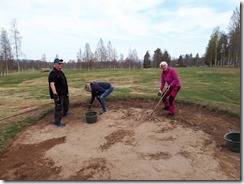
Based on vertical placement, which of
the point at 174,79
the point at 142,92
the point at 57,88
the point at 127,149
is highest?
the point at 174,79

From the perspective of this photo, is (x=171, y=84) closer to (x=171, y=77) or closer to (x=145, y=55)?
(x=171, y=77)

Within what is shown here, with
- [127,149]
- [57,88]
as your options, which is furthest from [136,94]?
[127,149]

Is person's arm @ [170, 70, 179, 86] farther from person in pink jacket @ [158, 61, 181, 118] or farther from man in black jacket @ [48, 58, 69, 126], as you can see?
man in black jacket @ [48, 58, 69, 126]

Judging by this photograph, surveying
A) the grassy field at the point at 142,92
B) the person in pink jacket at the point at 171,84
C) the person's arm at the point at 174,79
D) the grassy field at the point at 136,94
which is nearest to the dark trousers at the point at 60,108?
the grassy field at the point at 136,94

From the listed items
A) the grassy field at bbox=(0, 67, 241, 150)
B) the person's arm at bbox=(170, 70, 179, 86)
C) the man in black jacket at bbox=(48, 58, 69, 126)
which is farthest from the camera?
the grassy field at bbox=(0, 67, 241, 150)

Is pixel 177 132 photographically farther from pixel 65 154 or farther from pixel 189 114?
pixel 65 154

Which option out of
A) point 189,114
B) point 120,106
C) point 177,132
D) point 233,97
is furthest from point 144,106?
point 233,97

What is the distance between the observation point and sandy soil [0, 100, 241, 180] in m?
3.97

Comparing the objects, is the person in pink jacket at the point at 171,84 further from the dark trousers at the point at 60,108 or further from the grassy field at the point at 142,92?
the dark trousers at the point at 60,108

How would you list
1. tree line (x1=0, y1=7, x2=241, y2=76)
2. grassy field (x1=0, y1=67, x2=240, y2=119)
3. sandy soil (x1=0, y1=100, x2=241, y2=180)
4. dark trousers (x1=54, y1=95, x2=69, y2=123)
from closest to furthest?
sandy soil (x1=0, y1=100, x2=241, y2=180) < dark trousers (x1=54, y1=95, x2=69, y2=123) < grassy field (x1=0, y1=67, x2=240, y2=119) < tree line (x1=0, y1=7, x2=241, y2=76)

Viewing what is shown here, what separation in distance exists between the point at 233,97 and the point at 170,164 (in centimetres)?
926

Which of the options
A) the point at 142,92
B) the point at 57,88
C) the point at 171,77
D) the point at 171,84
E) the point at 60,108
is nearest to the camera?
the point at 60,108

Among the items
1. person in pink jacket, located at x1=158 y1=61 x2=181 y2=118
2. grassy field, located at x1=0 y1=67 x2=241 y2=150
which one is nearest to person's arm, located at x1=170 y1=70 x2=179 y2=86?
person in pink jacket, located at x1=158 y1=61 x2=181 y2=118

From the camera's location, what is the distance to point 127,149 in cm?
489
